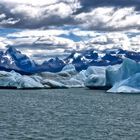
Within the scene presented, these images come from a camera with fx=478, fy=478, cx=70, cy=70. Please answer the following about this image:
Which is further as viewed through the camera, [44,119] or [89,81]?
[89,81]

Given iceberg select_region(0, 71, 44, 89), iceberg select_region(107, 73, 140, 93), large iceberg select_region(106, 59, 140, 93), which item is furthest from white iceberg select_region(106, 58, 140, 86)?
iceberg select_region(0, 71, 44, 89)

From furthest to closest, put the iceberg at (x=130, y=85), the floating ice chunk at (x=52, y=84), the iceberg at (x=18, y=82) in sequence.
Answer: the floating ice chunk at (x=52, y=84) → the iceberg at (x=18, y=82) → the iceberg at (x=130, y=85)

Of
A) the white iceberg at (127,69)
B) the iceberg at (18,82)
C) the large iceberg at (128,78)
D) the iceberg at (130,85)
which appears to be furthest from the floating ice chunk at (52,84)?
the iceberg at (130,85)

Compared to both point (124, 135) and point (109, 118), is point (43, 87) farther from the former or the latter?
point (124, 135)

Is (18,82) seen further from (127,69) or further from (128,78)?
(128,78)

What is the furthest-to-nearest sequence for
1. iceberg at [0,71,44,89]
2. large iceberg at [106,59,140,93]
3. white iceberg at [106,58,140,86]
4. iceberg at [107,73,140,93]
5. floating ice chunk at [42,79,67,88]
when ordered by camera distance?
1. floating ice chunk at [42,79,67,88]
2. iceberg at [0,71,44,89]
3. white iceberg at [106,58,140,86]
4. large iceberg at [106,59,140,93]
5. iceberg at [107,73,140,93]

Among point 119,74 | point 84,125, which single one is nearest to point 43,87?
point 119,74

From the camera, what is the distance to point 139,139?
41281mm

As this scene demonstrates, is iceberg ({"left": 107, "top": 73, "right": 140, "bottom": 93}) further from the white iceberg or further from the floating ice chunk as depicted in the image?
the floating ice chunk

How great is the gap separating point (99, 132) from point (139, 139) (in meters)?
5.08

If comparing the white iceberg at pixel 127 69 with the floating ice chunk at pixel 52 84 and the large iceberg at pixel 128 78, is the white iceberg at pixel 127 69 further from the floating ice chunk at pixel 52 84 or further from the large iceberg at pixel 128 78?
the floating ice chunk at pixel 52 84

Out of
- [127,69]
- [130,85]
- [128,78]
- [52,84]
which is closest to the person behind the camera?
[128,78]

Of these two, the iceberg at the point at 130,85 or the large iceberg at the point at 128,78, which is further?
the large iceberg at the point at 128,78

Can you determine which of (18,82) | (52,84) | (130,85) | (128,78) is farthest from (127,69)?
(52,84)
